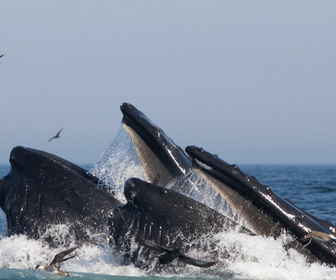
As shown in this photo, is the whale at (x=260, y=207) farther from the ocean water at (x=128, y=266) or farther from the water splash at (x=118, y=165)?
the water splash at (x=118, y=165)

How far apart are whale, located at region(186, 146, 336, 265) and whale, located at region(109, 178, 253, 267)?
14.6 inches

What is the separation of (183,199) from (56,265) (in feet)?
8.39

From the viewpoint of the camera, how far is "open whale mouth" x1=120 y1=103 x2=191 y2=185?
1188 cm

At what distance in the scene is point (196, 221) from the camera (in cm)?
1052

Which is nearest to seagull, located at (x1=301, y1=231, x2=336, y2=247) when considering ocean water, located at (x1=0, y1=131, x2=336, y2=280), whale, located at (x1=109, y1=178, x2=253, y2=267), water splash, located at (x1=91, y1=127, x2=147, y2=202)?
ocean water, located at (x1=0, y1=131, x2=336, y2=280)

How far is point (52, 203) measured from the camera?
1185 cm

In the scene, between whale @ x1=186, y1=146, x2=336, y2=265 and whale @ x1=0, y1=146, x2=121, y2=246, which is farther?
whale @ x1=0, y1=146, x2=121, y2=246

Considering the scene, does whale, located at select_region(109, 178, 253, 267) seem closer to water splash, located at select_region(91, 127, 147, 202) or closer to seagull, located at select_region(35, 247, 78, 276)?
seagull, located at select_region(35, 247, 78, 276)

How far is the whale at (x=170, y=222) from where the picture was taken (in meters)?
10.5

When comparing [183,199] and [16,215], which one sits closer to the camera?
[183,199]

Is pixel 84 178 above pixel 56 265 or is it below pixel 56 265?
above

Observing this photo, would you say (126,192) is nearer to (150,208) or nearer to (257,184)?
(150,208)

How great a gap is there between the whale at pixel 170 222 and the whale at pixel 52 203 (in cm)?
132

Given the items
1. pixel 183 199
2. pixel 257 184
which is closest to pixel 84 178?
pixel 183 199
